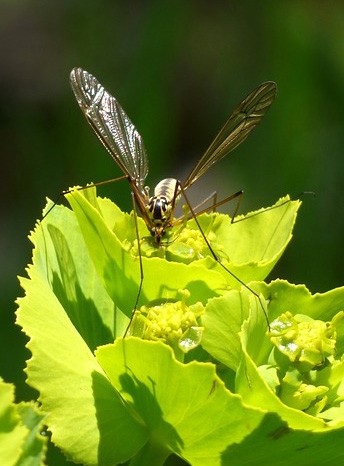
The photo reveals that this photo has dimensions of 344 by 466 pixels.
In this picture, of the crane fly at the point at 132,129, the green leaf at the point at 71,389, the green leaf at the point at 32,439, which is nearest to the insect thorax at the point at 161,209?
the crane fly at the point at 132,129

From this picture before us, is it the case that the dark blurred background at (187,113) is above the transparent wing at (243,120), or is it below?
below

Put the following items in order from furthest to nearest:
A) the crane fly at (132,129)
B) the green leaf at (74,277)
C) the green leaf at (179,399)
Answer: the crane fly at (132,129)
the green leaf at (74,277)
the green leaf at (179,399)

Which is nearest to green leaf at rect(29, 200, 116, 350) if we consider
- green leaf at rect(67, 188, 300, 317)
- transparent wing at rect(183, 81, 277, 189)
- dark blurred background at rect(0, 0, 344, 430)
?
green leaf at rect(67, 188, 300, 317)

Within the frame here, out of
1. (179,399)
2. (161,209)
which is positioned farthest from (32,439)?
(161,209)

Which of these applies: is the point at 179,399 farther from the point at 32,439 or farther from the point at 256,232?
the point at 256,232

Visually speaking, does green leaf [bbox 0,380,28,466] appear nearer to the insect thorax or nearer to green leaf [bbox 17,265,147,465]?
green leaf [bbox 17,265,147,465]

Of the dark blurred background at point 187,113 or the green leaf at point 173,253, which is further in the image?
the dark blurred background at point 187,113

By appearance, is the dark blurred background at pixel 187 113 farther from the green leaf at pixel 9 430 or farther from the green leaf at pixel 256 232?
the green leaf at pixel 9 430

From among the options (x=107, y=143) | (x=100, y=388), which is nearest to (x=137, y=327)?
(x=100, y=388)
